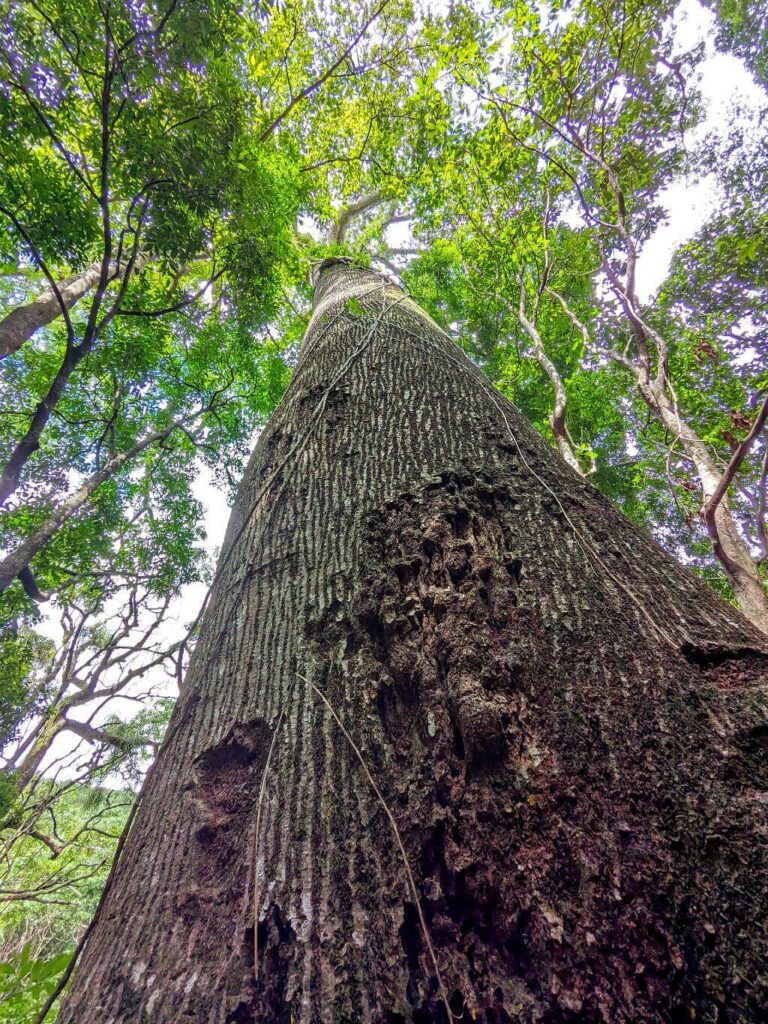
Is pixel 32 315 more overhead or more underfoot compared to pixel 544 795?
more overhead

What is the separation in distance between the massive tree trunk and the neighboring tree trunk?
4.20m

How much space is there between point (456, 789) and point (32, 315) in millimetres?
6030

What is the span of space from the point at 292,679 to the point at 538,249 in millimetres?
6675

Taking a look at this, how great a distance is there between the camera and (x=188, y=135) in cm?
346

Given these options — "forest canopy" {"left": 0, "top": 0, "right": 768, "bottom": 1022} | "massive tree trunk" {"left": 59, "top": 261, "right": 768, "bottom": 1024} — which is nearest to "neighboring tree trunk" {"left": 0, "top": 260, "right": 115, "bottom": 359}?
"forest canopy" {"left": 0, "top": 0, "right": 768, "bottom": 1022}

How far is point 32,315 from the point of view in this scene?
186 inches

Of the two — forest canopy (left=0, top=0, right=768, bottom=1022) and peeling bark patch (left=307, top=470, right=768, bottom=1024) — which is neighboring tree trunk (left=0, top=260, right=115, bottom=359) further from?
peeling bark patch (left=307, top=470, right=768, bottom=1024)

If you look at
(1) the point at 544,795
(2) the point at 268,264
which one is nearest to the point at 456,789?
(1) the point at 544,795

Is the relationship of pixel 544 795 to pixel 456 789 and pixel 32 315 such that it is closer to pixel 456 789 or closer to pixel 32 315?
pixel 456 789

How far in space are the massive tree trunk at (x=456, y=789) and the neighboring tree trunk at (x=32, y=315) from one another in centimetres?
420

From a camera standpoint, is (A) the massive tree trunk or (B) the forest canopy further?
(B) the forest canopy

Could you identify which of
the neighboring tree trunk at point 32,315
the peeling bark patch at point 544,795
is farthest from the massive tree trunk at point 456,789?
the neighboring tree trunk at point 32,315

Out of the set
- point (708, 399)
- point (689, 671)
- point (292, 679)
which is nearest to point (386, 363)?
point (292, 679)

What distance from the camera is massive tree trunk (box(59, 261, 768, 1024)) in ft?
1.94
